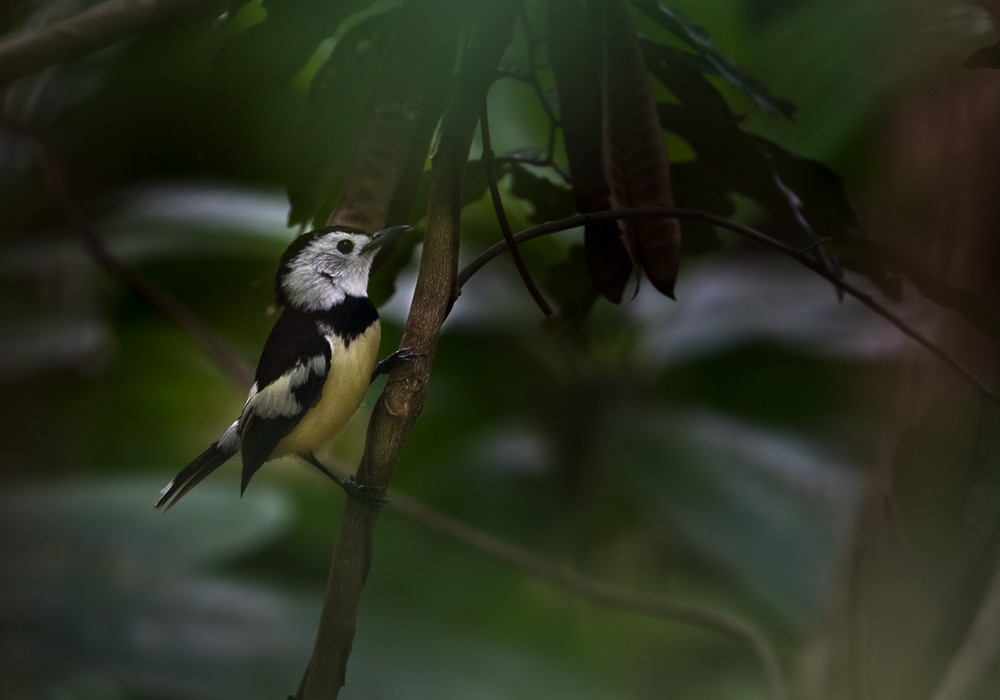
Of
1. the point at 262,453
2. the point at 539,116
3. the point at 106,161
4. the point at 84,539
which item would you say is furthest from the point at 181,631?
the point at 262,453

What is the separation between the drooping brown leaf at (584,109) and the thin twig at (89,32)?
0.15m

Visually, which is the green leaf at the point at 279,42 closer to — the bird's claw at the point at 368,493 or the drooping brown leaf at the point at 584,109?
the drooping brown leaf at the point at 584,109

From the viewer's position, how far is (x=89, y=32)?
1.47ft

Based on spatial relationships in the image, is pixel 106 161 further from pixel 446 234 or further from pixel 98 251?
pixel 446 234

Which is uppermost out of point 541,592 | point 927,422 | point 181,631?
point 927,422

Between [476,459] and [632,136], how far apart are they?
69 centimetres

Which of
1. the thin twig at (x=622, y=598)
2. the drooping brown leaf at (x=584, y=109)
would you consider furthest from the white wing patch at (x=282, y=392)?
the thin twig at (x=622, y=598)

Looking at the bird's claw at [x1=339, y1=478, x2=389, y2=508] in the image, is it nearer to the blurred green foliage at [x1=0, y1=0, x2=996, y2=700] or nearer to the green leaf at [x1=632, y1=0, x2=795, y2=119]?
the green leaf at [x1=632, y1=0, x2=795, y2=119]

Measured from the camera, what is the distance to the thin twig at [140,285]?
394 millimetres

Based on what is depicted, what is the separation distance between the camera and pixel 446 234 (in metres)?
0.32

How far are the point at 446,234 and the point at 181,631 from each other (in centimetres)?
79

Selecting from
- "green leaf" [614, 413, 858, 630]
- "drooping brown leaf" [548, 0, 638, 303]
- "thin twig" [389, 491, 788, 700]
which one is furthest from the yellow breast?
"green leaf" [614, 413, 858, 630]

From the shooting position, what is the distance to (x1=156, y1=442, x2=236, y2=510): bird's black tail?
34 cm

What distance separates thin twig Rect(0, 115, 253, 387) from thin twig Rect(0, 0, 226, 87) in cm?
10
